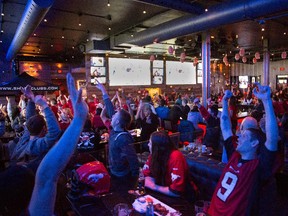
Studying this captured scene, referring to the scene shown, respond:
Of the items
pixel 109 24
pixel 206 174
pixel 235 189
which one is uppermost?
pixel 109 24

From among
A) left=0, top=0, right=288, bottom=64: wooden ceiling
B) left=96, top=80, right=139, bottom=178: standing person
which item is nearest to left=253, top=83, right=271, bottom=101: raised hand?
left=96, top=80, right=139, bottom=178: standing person

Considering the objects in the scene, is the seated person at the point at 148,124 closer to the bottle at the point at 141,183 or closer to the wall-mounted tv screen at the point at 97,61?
the bottle at the point at 141,183

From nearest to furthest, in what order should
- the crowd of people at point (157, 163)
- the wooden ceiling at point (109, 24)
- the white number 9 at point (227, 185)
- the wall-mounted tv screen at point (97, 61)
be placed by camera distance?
the crowd of people at point (157, 163), the white number 9 at point (227, 185), the wooden ceiling at point (109, 24), the wall-mounted tv screen at point (97, 61)

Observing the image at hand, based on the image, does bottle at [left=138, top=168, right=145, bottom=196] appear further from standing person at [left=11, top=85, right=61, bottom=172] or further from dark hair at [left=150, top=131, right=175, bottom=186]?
standing person at [left=11, top=85, right=61, bottom=172]

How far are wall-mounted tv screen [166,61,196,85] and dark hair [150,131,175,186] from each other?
45.4 ft

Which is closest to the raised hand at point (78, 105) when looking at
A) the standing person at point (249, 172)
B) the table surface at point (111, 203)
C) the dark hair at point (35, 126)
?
the table surface at point (111, 203)

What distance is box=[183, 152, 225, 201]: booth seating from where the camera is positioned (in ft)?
8.54

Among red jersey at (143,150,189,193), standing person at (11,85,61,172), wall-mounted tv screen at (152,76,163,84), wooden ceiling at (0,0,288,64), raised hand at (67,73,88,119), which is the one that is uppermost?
wooden ceiling at (0,0,288,64)

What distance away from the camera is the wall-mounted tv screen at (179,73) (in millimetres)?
15953

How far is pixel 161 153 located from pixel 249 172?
2.66 feet

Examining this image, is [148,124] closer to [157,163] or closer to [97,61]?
[157,163]

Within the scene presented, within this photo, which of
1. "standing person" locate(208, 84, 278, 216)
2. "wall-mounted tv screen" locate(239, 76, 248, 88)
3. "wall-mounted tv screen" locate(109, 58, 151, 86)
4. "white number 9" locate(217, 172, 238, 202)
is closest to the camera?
"standing person" locate(208, 84, 278, 216)

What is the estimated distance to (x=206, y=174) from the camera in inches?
107

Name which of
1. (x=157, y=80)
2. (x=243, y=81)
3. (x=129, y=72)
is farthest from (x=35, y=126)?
(x=243, y=81)
